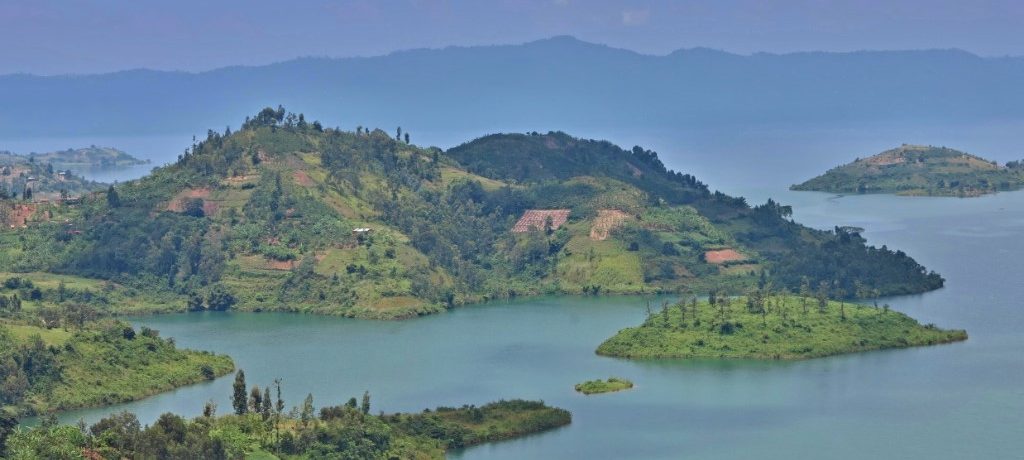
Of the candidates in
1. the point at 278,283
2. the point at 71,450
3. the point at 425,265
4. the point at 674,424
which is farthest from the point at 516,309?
the point at 71,450

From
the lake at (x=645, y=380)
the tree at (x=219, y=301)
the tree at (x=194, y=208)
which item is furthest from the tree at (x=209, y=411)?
the tree at (x=194, y=208)

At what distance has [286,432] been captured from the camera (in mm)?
59688

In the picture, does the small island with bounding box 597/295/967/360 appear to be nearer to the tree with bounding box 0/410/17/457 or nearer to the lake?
the lake

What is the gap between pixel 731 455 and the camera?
62875 mm

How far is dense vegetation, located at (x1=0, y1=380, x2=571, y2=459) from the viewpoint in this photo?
55.3 meters

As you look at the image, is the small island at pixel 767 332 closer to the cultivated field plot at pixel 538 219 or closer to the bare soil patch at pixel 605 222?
the bare soil patch at pixel 605 222

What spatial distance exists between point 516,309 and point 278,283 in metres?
14.9

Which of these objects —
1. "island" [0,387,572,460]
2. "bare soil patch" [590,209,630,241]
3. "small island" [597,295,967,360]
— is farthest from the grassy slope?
"bare soil patch" [590,209,630,241]

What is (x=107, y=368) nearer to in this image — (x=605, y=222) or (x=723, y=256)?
(x=605, y=222)

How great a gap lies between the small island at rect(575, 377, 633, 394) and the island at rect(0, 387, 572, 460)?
5153 millimetres

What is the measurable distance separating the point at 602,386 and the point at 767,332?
11.7 metres

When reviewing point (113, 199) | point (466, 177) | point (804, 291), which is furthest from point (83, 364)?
point (466, 177)

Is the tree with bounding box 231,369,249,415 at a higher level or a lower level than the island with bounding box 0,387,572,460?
higher

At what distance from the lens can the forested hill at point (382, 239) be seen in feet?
341
